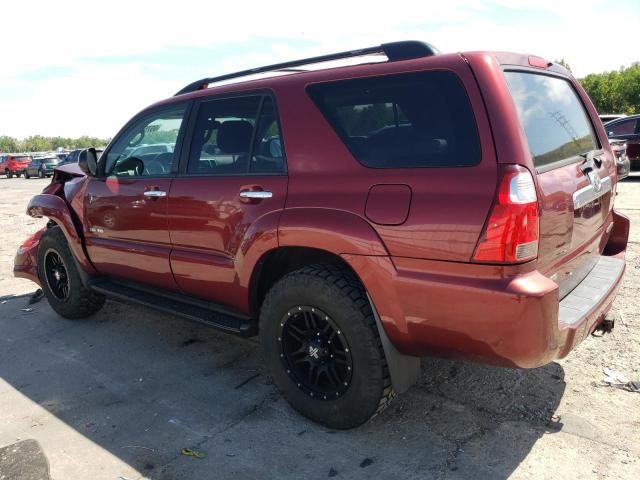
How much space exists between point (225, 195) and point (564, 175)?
6.13ft

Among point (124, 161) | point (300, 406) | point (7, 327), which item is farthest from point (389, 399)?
point (7, 327)

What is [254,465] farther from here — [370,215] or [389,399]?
[370,215]

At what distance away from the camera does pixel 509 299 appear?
7.22 feet

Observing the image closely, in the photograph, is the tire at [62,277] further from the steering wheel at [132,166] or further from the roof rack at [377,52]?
the roof rack at [377,52]

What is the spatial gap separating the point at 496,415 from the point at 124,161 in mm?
3208

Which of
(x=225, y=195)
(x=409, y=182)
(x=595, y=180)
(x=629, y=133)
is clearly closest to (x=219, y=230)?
(x=225, y=195)

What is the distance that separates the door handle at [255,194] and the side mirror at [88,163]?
181cm

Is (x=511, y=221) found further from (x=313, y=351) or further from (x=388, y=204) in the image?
(x=313, y=351)

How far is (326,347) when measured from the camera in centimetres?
289

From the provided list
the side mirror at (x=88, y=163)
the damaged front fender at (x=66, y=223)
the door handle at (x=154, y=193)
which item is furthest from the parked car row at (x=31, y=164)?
the door handle at (x=154, y=193)

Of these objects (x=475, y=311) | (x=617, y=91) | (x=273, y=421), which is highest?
(x=617, y=91)

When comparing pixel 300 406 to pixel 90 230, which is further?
pixel 90 230

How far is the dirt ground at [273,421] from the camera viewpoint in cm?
262

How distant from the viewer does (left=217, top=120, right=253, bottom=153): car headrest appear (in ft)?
10.8
